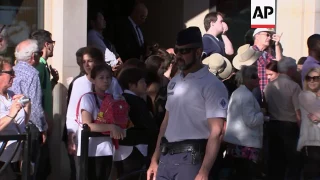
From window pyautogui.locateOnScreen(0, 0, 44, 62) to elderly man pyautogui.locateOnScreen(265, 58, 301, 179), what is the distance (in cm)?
343

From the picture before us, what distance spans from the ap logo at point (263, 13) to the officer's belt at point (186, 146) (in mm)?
5265

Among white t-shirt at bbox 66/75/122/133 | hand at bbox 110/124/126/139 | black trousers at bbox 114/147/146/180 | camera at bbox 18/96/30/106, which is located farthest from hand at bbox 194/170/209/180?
white t-shirt at bbox 66/75/122/133

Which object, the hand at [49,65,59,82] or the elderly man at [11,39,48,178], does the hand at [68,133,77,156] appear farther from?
the hand at [49,65,59,82]

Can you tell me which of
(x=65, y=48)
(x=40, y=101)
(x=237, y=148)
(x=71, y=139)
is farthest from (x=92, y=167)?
→ (x=65, y=48)

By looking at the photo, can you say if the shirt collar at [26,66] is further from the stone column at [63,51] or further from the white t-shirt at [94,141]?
the stone column at [63,51]

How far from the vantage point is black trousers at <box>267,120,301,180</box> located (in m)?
10.9

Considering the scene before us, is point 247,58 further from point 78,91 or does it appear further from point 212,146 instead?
point 212,146

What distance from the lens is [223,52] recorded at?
475 inches

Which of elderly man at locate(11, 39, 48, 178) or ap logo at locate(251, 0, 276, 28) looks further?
ap logo at locate(251, 0, 276, 28)

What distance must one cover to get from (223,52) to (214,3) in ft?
7.70

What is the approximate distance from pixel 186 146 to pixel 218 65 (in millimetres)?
4406

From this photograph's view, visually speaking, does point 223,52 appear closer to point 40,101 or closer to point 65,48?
point 65,48

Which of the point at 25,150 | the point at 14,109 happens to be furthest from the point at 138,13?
the point at 25,150

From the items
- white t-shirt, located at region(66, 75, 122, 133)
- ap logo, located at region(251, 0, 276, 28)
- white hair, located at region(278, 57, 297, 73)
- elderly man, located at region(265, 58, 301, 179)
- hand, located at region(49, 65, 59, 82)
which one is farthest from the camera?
ap logo, located at region(251, 0, 276, 28)
